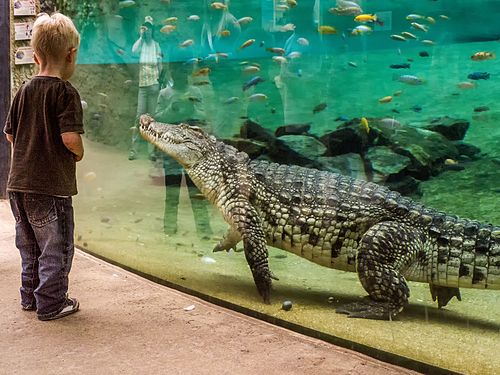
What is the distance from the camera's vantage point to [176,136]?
469 cm

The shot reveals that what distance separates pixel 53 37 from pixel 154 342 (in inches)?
77.1

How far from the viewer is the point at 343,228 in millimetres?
3900

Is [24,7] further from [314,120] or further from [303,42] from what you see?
[314,120]

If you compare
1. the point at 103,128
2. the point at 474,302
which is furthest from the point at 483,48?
the point at 103,128

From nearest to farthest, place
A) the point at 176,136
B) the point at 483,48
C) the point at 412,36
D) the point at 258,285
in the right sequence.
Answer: the point at 483,48 → the point at 412,36 → the point at 258,285 → the point at 176,136

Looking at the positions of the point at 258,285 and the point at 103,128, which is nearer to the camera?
the point at 258,285

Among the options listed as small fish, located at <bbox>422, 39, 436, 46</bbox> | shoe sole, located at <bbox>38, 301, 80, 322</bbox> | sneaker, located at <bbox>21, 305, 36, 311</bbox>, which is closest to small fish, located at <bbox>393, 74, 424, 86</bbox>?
small fish, located at <bbox>422, 39, 436, 46</bbox>

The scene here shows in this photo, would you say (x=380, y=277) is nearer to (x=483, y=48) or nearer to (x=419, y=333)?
(x=419, y=333)

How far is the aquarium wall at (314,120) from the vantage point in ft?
10.8

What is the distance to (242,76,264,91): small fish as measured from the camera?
4191 mm

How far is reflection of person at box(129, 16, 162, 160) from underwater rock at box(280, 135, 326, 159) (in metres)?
1.47

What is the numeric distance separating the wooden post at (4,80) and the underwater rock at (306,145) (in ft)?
14.6

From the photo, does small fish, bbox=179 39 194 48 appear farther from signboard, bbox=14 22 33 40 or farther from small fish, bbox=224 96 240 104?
signboard, bbox=14 22 33 40

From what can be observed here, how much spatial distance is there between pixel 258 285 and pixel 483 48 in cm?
208
